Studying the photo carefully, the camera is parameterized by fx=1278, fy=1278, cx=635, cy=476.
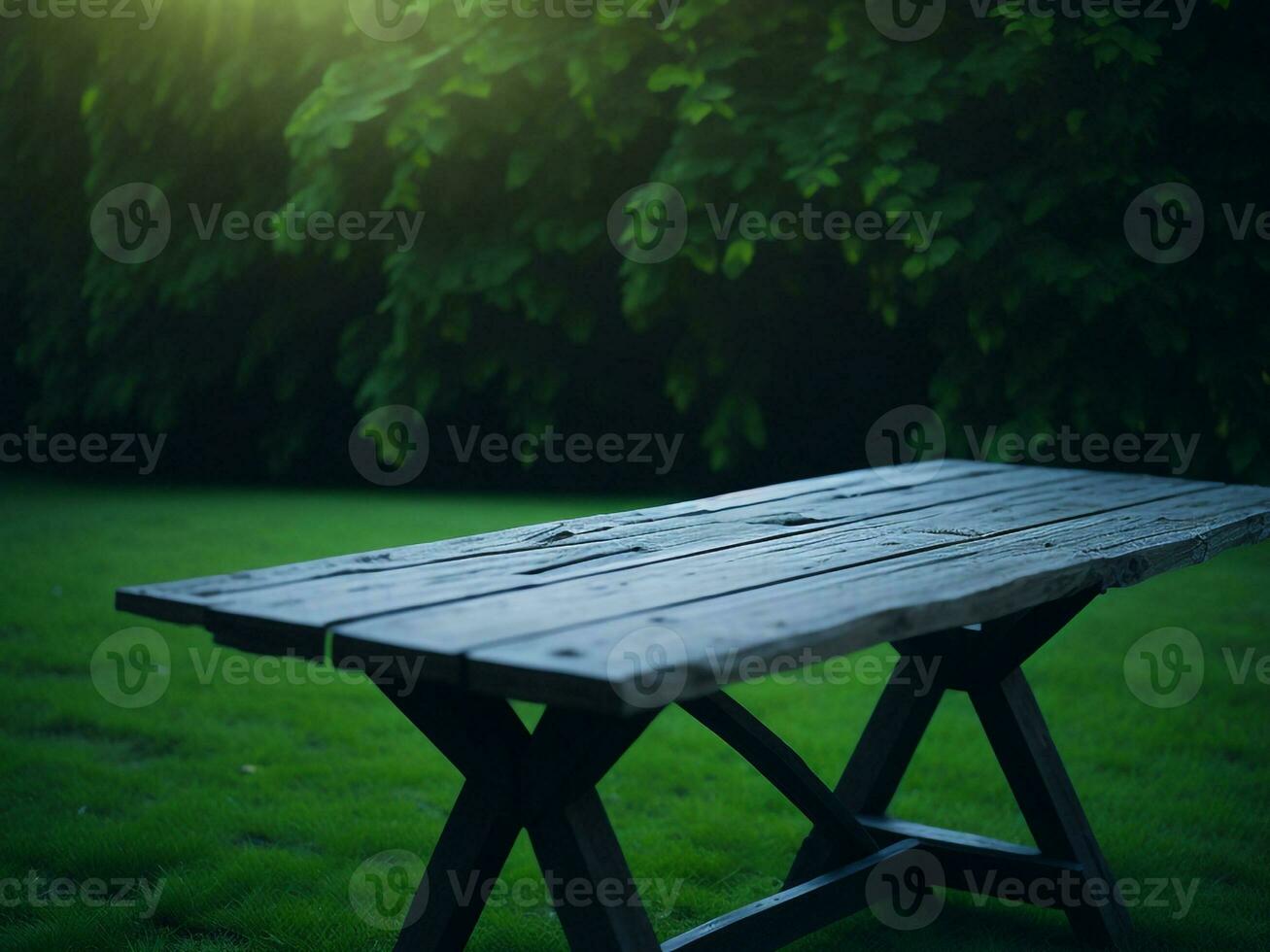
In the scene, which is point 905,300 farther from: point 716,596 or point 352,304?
point 716,596

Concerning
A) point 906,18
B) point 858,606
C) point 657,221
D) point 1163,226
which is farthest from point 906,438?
point 858,606

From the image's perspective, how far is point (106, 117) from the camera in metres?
11.2

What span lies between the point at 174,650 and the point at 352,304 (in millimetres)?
6406

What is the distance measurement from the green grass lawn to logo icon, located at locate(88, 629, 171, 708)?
5 centimetres

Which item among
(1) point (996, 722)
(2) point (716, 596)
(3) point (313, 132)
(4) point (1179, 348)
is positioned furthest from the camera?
(3) point (313, 132)

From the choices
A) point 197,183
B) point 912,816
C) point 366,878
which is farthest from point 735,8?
point 366,878

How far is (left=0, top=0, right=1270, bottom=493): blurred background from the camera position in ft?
25.3

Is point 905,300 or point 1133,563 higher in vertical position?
point 905,300

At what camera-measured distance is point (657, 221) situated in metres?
8.54

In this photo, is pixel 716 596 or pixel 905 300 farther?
pixel 905 300

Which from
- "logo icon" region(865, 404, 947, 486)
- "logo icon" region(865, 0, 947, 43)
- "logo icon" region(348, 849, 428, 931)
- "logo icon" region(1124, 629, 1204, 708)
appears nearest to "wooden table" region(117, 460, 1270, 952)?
"logo icon" region(348, 849, 428, 931)

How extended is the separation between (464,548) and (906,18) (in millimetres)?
6911

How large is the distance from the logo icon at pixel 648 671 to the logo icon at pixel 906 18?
7.44 m

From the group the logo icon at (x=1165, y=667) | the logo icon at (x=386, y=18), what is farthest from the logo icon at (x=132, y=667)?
the logo icon at (x=386, y=18)
